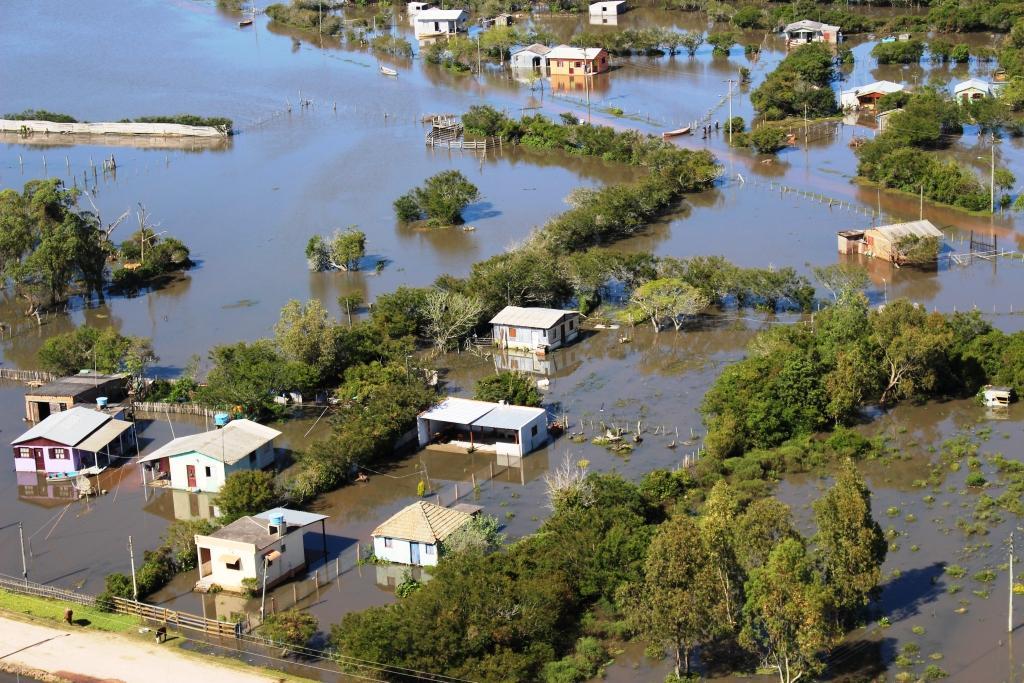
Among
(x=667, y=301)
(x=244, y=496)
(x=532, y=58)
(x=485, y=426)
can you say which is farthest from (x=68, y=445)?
(x=532, y=58)

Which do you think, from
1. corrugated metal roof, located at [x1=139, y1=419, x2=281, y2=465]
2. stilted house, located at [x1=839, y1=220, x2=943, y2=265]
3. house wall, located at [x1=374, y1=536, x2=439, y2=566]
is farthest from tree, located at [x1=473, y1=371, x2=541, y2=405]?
stilted house, located at [x1=839, y1=220, x2=943, y2=265]

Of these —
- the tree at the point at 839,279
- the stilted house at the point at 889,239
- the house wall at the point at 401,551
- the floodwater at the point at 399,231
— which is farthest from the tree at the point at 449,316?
the stilted house at the point at 889,239

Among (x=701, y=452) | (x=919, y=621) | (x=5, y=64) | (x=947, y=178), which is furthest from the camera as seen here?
(x=5, y=64)

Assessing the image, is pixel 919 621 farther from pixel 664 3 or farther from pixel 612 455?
pixel 664 3

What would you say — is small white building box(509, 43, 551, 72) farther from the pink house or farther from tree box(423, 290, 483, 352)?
the pink house

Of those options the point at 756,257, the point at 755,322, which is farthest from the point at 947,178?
the point at 755,322

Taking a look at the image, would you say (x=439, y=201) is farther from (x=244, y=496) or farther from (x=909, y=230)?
(x=244, y=496)
